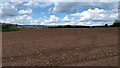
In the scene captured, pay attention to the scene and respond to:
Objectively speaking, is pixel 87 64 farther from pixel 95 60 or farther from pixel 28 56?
pixel 28 56

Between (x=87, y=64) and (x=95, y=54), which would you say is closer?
(x=87, y=64)

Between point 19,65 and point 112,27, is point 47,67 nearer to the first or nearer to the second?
point 19,65

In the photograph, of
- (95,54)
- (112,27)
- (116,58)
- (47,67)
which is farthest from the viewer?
(112,27)

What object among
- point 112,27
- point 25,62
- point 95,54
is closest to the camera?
point 25,62

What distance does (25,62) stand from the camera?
10.1 metres

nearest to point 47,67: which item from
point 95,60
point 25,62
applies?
point 25,62

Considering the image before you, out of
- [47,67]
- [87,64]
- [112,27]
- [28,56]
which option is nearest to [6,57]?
[28,56]

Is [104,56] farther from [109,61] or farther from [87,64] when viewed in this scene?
[87,64]

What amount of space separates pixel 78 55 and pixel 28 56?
2112 mm

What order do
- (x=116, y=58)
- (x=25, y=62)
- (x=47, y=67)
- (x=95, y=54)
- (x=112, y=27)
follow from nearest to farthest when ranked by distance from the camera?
(x=47, y=67) < (x=25, y=62) < (x=116, y=58) < (x=95, y=54) < (x=112, y=27)

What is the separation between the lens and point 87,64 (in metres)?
9.62

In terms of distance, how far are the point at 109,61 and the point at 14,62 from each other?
3.59 meters

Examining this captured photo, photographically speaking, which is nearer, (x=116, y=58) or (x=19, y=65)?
(x=19, y=65)

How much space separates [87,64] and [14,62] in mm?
2774
